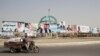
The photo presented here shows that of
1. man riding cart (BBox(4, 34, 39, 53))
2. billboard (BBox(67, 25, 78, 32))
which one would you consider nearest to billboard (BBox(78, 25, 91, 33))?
billboard (BBox(67, 25, 78, 32))

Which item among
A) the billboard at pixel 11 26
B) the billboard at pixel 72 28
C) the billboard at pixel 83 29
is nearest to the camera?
the billboard at pixel 11 26

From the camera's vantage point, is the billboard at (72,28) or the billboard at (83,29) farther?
the billboard at (83,29)

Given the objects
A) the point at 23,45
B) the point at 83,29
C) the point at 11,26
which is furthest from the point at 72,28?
the point at 23,45

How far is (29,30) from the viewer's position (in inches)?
3605

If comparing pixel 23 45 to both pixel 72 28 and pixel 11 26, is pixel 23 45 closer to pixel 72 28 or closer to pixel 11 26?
pixel 11 26

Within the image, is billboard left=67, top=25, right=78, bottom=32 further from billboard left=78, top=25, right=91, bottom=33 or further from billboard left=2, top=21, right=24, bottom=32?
billboard left=2, top=21, right=24, bottom=32

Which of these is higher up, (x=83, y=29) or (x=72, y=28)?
(x=72, y=28)

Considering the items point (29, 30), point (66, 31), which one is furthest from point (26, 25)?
point (66, 31)

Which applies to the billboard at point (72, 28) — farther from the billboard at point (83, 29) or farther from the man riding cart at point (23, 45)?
the man riding cart at point (23, 45)

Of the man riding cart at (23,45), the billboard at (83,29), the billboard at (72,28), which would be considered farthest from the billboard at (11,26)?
the man riding cart at (23,45)

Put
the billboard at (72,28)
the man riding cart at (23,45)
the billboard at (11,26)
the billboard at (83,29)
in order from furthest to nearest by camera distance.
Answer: the billboard at (83,29)
the billboard at (72,28)
the billboard at (11,26)
the man riding cart at (23,45)

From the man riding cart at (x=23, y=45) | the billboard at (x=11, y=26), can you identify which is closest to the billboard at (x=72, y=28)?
the billboard at (x=11, y=26)

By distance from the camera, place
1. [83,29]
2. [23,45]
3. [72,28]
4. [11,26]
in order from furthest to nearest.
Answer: [83,29], [72,28], [11,26], [23,45]

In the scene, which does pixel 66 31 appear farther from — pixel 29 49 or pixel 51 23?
pixel 29 49
